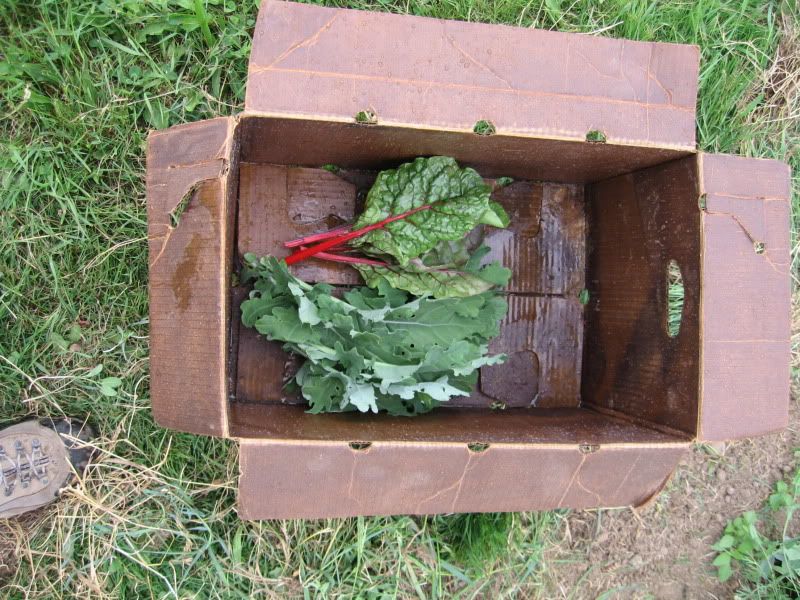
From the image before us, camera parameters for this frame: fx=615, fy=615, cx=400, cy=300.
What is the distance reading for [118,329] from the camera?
2.72 m

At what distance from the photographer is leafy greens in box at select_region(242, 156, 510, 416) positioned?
2309 millimetres

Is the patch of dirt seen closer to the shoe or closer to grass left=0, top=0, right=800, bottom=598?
grass left=0, top=0, right=800, bottom=598

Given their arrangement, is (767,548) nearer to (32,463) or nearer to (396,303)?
(396,303)

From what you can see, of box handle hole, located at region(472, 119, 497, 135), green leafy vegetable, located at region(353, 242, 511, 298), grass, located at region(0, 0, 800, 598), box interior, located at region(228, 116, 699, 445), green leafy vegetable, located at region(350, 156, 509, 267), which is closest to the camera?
box handle hole, located at region(472, 119, 497, 135)

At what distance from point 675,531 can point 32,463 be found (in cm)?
308

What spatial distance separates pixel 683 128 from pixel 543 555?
2064 millimetres

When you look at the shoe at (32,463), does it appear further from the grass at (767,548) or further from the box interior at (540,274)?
the grass at (767,548)

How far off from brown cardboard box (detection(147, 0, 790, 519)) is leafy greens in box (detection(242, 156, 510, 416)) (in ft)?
0.38

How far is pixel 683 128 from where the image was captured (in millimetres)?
2154

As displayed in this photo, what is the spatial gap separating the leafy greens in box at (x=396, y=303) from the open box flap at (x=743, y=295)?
76cm

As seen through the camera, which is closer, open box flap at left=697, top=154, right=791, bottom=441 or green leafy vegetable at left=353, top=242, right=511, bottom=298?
open box flap at left=697, top=154, right=791, bottom=441

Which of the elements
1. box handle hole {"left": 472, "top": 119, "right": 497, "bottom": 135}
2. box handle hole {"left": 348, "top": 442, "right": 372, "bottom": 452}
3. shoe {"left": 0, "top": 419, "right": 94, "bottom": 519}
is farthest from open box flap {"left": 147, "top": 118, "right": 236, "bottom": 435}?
shoe {"left": 0, "top": 419, "right": 94, "bottom": 519}

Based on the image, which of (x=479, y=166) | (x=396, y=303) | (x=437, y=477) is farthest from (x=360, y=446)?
(x=479, y=166)

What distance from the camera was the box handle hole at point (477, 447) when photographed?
2.08 m
